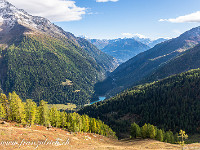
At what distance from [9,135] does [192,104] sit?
7779 inches

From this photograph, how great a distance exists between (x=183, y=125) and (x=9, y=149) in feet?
526

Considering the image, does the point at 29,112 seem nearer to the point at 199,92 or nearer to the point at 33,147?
the point at 33,147

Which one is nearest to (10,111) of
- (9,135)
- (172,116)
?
(9,135)

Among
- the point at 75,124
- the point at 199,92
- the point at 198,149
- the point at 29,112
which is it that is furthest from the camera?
the point at 199,92

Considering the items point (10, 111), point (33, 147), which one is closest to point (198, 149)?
point (33, 147)

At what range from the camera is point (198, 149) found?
60.4 meters

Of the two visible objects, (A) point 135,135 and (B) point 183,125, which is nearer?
(A) point 135,135

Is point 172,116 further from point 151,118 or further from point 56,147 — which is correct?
point 56,147

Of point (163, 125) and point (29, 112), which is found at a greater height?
point (29, 112)

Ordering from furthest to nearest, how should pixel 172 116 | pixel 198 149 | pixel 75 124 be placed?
pixel 172 116 < pixel 75 124 < pixel 198 149

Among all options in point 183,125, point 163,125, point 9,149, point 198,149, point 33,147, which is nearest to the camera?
point 9,149

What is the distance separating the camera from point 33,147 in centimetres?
4853

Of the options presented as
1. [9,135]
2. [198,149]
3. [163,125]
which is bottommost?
[163,125]

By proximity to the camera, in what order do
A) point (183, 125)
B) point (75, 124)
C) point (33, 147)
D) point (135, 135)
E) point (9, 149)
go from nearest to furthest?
point (9, 149), point (33, 147), point (75, 124), point (135, 135), point (183, 125)
